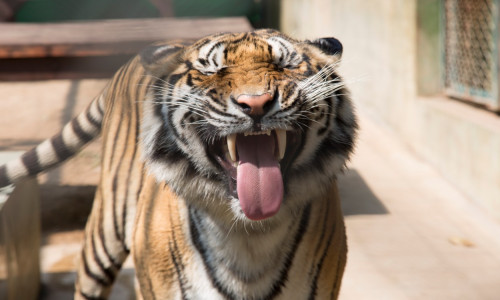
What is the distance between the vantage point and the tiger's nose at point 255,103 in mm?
1483

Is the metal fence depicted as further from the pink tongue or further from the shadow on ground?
the pink tongue

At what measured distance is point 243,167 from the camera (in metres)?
1.58

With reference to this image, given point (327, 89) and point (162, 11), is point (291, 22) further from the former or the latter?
point (327, 89)

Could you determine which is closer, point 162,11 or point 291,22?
point 162,11

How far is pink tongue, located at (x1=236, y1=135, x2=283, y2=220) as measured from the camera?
1.58 meters

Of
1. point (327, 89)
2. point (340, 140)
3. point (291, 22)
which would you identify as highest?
point (327, 89)

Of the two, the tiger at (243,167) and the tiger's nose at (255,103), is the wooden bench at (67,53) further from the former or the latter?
the tiger's nose at (255,103)

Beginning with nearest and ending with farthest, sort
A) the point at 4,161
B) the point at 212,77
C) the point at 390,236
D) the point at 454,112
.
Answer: the point at 212,77
the point at 4,161
the point at 390,236
the point at 454,112

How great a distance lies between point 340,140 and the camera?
1.72 m

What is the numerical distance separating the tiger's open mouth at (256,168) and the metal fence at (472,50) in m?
2.79

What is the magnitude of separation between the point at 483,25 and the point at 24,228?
3.04 meters

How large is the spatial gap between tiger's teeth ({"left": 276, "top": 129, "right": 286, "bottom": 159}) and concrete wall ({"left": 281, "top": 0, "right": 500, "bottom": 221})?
182 cm

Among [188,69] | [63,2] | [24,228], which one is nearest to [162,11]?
[63,2]

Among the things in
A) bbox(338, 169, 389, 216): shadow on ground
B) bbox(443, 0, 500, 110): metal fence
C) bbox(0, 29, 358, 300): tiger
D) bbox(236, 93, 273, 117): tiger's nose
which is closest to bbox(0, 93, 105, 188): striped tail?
bbox(0, 29, 358, 300): tiger
